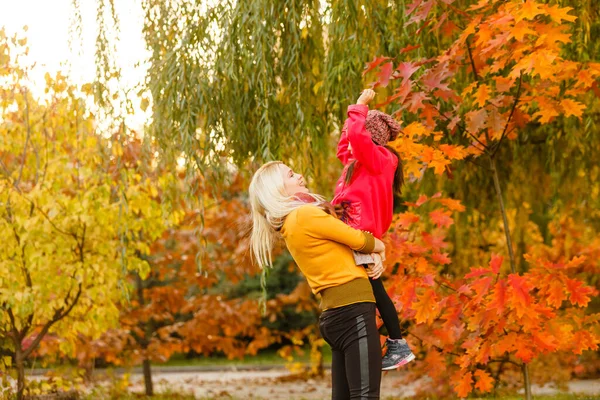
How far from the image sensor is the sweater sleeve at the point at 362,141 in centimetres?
268

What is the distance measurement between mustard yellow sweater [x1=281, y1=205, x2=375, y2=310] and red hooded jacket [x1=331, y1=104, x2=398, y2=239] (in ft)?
0.51

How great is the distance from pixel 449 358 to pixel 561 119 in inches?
112

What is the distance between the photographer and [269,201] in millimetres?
2650

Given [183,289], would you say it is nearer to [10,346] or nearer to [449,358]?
[10,346]

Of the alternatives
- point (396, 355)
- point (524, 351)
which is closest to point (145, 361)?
point (524, 351)

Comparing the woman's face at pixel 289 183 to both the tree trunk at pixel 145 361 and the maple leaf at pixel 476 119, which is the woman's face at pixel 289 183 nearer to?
the maple leaf at pixel 476 119

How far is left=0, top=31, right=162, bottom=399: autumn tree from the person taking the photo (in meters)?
5.90

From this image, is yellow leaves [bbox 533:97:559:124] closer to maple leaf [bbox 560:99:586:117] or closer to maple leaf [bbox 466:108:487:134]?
maple leaf [bbox 560:99:586:117]

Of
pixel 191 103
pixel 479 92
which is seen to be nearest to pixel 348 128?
pixel 479 92

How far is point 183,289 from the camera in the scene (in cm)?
856

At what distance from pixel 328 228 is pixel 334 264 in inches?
5.4

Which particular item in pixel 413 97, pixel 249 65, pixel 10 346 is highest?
pixel 249 65

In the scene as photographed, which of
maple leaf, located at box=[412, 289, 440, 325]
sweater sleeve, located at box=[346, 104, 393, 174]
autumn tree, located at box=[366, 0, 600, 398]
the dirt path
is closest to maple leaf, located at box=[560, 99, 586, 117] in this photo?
autumn tree, located at box=[366, 0, 600, 398]

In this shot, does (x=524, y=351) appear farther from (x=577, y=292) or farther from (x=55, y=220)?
(x=55, y=220)
